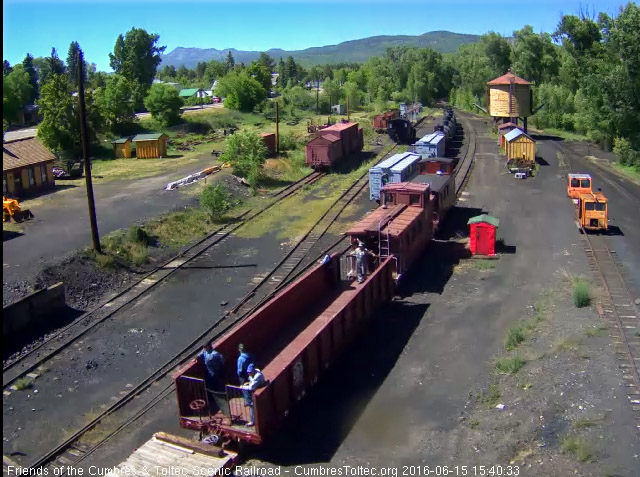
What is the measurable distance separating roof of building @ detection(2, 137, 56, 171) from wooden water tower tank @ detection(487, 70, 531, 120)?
34.8 metres

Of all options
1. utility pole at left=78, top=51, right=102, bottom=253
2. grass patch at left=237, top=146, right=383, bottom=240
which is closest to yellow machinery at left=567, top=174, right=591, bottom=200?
grass patch at left=237, top=146, right=383, bottom=240

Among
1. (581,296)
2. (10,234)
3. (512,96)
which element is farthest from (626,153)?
(10,234)

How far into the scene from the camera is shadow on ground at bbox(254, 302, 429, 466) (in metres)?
11.7

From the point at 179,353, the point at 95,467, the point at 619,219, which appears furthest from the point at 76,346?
the point at 619,219

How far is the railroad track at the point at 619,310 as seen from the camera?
1366 centimetres

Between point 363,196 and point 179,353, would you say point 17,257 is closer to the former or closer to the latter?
point 179,353

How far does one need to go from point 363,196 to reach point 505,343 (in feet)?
57.6

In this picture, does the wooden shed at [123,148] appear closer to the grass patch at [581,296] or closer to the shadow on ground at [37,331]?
the shadow on ground at [37,331]

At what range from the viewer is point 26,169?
3306 cm

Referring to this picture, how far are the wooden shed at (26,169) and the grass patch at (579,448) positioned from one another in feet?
92.5

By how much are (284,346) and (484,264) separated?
10.0 metres

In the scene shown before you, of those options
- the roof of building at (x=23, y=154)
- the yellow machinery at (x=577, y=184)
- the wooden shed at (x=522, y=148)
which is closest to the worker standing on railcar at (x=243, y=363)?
the yellow machinery at (x=577, y=184)

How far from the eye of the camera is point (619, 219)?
90.4ft

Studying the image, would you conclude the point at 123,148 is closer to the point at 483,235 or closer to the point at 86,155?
the point at 86,155
